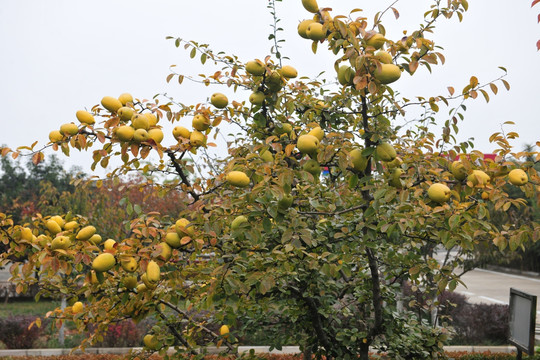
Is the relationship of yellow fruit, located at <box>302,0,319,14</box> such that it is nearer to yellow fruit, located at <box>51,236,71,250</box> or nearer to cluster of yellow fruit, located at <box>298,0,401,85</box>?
cluster of yellow fruit, located at <box>298,0,401,85</box>

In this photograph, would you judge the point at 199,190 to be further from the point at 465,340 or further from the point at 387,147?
the point at 465,340

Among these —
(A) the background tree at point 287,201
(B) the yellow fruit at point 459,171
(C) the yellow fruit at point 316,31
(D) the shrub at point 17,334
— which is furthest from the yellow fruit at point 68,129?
(D) the shrub at point 17,334

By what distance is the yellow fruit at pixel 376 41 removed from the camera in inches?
84.4

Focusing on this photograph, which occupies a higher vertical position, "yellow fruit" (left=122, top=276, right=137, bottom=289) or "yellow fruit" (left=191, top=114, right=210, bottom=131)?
"yellow fruit" (left=191, top=114, right=210, bottom=131)

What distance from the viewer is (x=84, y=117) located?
7.54 feet

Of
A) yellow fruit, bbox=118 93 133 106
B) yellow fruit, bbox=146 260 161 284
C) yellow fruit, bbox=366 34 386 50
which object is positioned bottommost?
yellow fruit, bbox=146 260 161 284

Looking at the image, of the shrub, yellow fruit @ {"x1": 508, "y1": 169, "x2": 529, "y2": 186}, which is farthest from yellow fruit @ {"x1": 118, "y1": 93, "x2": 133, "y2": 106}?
the shrub

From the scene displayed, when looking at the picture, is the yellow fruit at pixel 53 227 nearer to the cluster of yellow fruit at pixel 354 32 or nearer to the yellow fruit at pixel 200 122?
the yellow fruit at pixel 200 122

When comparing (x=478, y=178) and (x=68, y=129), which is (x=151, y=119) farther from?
(x=478, y=178)

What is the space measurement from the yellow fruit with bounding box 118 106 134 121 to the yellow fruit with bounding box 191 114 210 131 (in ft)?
1.17

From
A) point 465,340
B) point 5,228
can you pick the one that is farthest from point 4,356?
point 465,340

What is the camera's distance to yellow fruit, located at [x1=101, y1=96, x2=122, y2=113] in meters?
2.27

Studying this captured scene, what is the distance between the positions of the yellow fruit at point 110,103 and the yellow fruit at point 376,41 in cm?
121

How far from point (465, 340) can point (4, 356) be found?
23.9 ft
